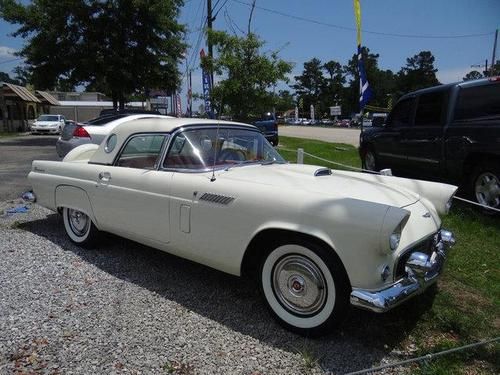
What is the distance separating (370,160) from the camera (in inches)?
360

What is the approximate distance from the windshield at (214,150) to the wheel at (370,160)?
481 cm

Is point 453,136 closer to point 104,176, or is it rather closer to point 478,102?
point 478,102

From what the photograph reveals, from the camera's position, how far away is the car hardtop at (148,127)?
13.7 feet

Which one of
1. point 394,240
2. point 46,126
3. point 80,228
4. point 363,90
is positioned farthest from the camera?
point 46,126

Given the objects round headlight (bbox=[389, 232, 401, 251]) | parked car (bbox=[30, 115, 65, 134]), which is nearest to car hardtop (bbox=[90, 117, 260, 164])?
round headlight (bbox=[389, 232, 401, 251])

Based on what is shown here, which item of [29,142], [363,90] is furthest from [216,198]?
[29,142]

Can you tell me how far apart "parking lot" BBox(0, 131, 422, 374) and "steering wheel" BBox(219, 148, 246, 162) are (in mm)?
1081

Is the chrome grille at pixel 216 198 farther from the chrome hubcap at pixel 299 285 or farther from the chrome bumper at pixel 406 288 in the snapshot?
the chrome bumper at pixel 406 288

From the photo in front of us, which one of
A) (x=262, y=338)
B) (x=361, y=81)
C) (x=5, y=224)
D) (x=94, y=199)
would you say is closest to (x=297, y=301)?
(x=262, y=338)

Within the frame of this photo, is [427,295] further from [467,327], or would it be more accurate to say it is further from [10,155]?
[10,155]

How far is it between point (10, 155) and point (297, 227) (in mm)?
15409

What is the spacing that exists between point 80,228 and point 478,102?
A: 5.43m

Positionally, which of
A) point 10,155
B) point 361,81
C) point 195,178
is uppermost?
point 361,81

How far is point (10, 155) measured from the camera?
15.6m
